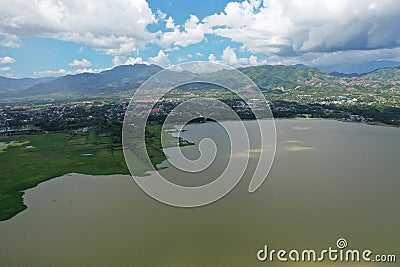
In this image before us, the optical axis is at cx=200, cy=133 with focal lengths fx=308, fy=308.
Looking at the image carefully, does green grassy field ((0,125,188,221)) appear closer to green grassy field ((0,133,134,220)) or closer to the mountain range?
green grassy field ((0,133,134,220))

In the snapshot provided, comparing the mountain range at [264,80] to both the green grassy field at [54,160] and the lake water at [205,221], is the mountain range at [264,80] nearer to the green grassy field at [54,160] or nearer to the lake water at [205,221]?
the green grassy field at [54,160]

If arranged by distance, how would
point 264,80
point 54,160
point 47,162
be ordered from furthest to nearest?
point 264,80
point 54,160
point 47,162

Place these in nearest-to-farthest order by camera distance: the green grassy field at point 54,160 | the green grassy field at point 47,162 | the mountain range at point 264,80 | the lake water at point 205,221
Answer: the lake water at point 205,221
the green grassy field at point 47,162
the green grassy field at point 54,160
the mountain range at point 264,80

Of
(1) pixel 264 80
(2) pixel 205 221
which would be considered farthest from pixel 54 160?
(1) pixel 264 80

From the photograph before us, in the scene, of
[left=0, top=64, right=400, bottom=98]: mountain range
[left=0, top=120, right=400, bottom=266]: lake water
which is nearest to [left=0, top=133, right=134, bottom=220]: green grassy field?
[left=0, top=120, right=400, bottom=266]: lake water

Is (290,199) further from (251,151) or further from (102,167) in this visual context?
(102,167)

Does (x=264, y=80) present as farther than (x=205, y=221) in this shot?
Yes

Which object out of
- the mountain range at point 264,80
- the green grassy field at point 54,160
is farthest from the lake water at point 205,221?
the mountain range at point 264,80

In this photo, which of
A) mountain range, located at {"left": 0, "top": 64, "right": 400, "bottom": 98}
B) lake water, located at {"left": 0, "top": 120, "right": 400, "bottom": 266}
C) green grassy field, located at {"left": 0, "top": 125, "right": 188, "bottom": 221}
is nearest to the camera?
lake water, located at {"left": 0, "top": 120, "right": 400, "bottom": 266}

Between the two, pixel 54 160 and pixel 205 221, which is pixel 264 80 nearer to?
pixel 54 160
